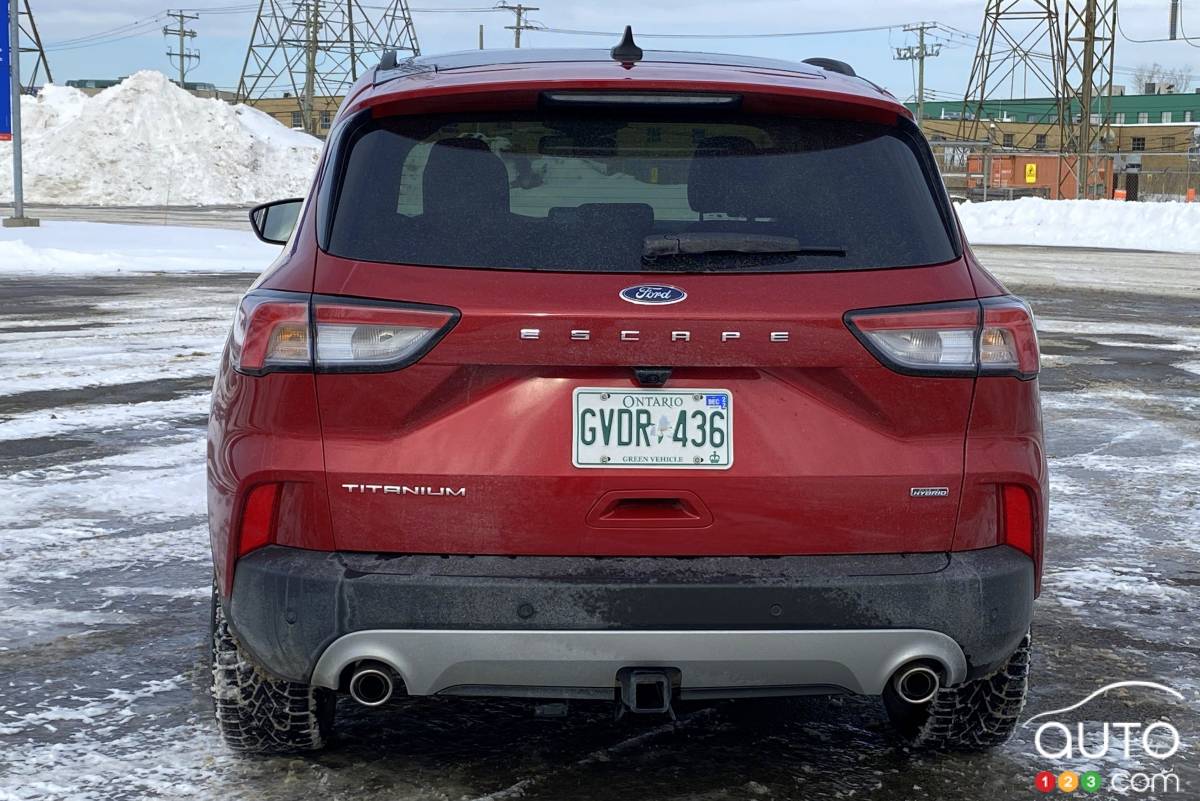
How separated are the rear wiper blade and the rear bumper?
0.66m

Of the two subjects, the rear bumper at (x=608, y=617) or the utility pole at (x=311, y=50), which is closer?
the rear bumper at (x=608, y=617)

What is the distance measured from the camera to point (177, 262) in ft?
80.2

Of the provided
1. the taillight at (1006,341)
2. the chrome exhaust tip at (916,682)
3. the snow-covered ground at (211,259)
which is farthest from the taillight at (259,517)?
the snow-covered ground at (211,259)

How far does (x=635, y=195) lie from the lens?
3432 millimetres

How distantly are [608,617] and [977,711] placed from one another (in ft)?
3.79

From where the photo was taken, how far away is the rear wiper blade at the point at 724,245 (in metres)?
3.34

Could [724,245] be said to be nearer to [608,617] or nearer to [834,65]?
[608,617]

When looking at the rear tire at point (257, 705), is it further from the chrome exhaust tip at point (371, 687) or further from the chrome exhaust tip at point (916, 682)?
the chrome exhaust tip at point (916, 682)

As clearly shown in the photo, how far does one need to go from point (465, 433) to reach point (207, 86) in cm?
13116

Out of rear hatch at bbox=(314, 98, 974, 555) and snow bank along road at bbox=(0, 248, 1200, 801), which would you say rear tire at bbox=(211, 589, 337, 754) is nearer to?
snow bank along road at bbox=(0, 248, 1200, 801)

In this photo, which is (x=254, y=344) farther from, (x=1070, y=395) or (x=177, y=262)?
(x=177, y=262)
